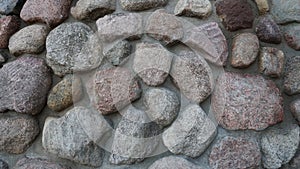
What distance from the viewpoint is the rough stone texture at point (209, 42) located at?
1.16m

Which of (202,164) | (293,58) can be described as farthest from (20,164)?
(293,58)

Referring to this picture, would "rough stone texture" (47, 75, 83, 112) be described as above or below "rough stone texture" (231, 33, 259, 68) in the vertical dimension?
below

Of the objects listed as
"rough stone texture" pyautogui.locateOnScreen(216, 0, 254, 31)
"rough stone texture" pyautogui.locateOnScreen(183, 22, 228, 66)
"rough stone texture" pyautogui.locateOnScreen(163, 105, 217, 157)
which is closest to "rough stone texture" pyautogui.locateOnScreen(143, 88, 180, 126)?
"rough stone texture" pyautogui.locateOnScreen(163, 105, 217, 157)

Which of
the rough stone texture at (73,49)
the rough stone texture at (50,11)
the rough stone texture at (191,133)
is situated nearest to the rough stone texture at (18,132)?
the rough stone texture at (73,49)

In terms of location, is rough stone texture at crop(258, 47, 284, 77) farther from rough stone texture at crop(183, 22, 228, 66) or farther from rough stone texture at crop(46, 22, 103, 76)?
rough stone texture at crop(46, 22, 103, 76)

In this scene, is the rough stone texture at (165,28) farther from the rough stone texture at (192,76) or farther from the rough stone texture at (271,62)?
the rough stone texture at (271,62)

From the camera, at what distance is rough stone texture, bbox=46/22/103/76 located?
1.22m

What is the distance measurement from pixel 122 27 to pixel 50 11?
0.93ft

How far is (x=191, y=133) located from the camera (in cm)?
113

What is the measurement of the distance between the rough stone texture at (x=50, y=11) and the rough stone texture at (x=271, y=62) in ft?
2.16

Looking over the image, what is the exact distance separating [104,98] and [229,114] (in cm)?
38

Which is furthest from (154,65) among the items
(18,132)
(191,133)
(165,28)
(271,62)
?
(18,132)

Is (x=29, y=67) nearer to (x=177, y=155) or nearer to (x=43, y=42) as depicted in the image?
(x=43, y=42)

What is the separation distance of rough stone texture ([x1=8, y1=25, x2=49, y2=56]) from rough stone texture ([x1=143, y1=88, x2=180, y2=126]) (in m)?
0.43
